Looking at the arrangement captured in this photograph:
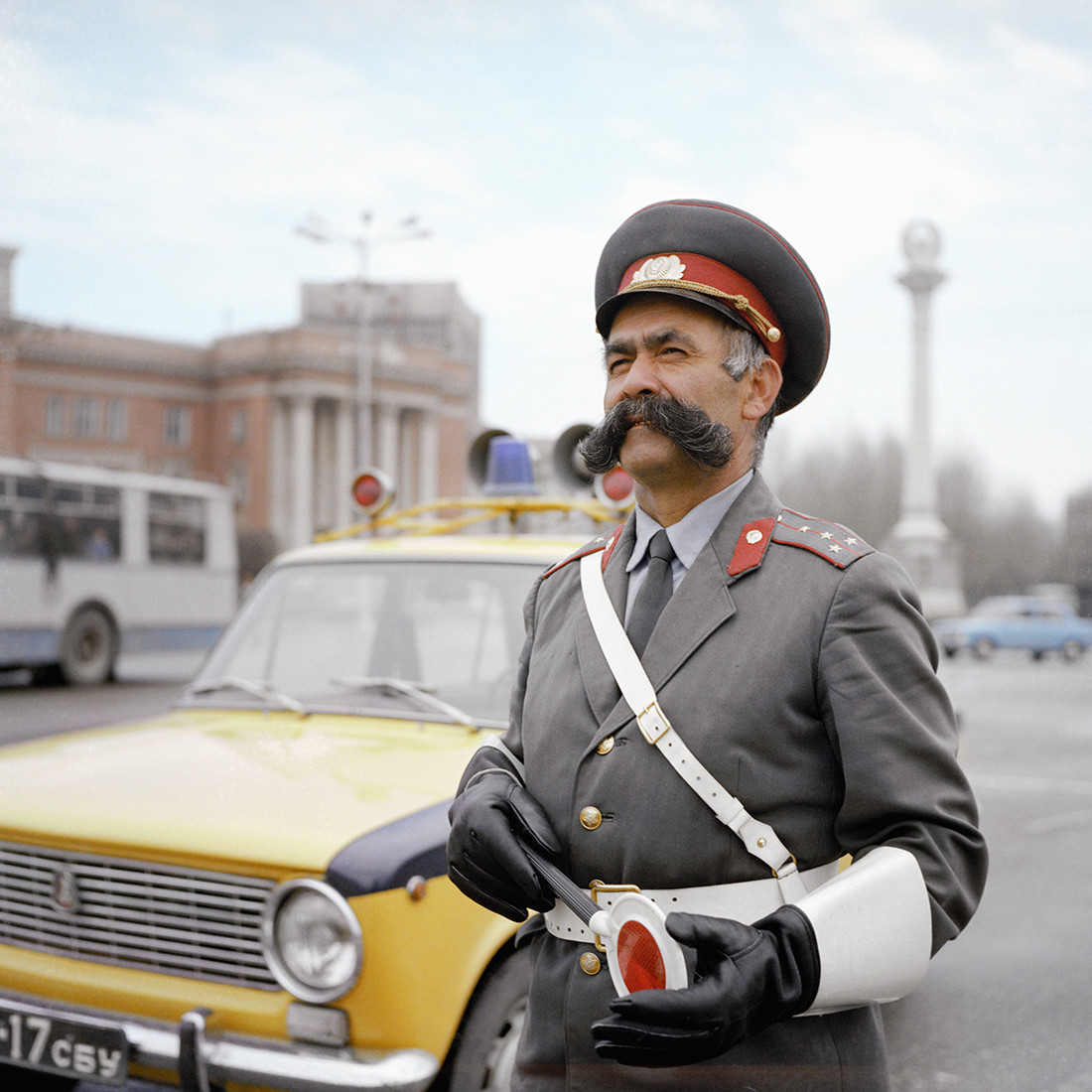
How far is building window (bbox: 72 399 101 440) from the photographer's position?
39000 mm

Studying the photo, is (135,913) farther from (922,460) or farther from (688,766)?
(922,460)

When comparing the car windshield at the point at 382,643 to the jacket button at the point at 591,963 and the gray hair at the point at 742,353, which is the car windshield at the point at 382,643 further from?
the gray hair at the point at 742,353

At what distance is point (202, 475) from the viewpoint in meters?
52.4

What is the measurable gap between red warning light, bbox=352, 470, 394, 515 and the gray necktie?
2.83 m

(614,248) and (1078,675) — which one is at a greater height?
(614,248)

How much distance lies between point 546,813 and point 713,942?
0.44 meters

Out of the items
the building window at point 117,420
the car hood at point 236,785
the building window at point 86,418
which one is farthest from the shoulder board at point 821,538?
the building window at point 117,420

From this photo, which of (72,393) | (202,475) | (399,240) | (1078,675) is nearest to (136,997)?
(1078,675)

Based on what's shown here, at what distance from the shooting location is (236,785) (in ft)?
10.0

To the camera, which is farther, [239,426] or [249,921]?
[239,426]

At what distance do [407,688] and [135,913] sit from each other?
1110mm

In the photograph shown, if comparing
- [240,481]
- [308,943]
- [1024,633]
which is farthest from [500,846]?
[240,481]

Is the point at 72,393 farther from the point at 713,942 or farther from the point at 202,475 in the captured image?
the point at 713,942

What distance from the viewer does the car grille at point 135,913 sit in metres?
2.74
